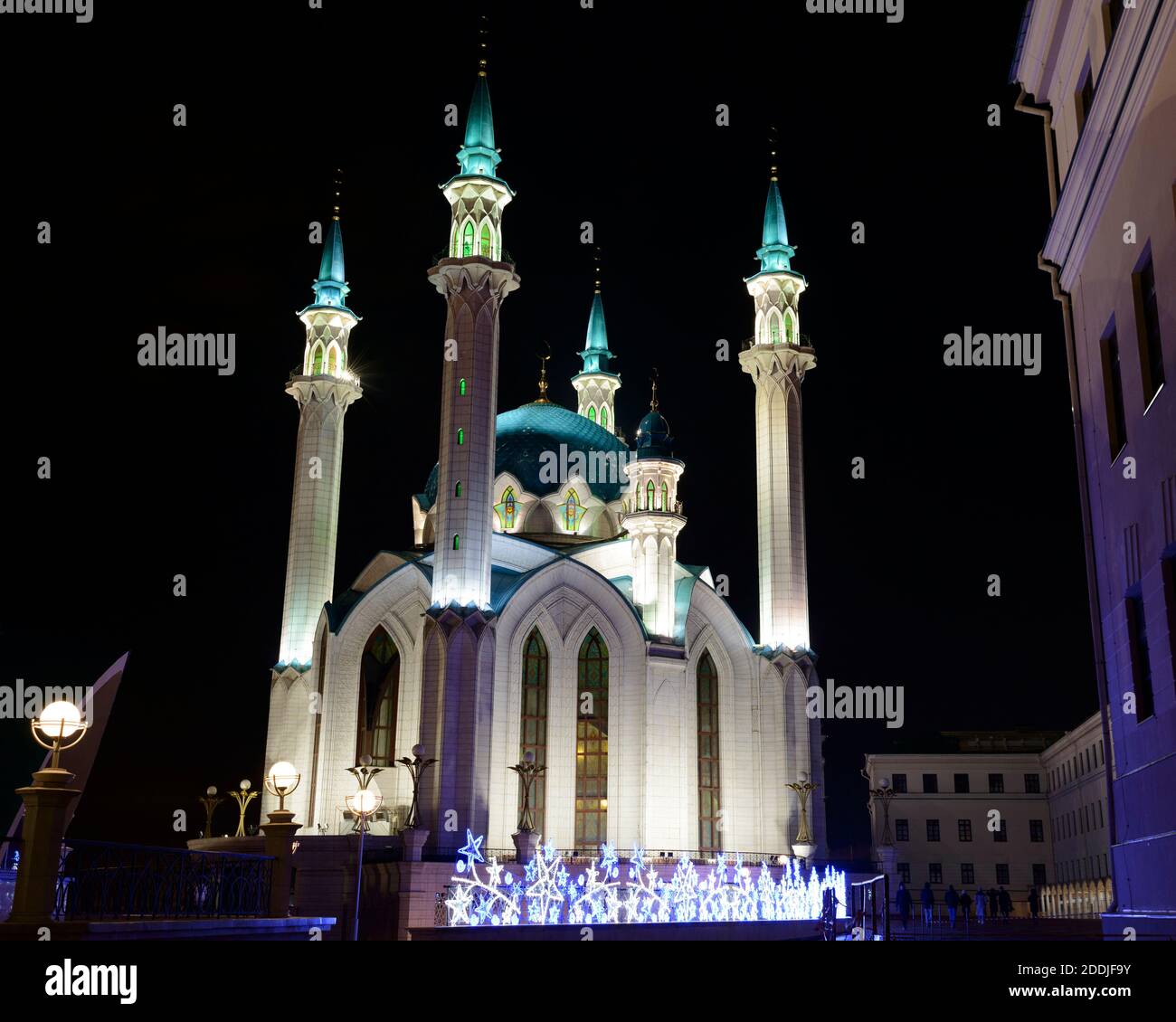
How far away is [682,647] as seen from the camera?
152 feet

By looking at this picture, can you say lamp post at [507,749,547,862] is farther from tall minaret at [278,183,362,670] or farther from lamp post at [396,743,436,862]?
tall minaret at [278,183,362,670]

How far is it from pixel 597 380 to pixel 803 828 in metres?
27.0

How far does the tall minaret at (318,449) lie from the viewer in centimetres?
4706

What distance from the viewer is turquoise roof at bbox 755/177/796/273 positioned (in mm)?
52656

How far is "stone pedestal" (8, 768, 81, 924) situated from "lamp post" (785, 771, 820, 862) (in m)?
35.1

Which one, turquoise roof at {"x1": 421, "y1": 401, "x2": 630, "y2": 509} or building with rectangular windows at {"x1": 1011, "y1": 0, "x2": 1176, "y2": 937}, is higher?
turquoise roof at {"x1": 421, "y1": 401, "x2": 630, "y2": 509}

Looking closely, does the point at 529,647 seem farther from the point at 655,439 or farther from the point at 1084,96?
the point at 1084,96

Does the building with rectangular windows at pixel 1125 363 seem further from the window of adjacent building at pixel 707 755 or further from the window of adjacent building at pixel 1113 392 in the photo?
the window of adjacent building at pixel 707 755

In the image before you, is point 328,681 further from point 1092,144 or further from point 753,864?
point 1092,144

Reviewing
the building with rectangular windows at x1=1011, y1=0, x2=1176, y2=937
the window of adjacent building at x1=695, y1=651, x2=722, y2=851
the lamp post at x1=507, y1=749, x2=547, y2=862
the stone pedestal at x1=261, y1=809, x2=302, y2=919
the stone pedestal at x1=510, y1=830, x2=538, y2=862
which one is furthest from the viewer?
the window of adjacent building at x1=695, y1=651, x2=722, y2=851

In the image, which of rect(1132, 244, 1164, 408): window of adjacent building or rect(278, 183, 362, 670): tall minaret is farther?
rect(278, 183, 362, 670): tall minaret

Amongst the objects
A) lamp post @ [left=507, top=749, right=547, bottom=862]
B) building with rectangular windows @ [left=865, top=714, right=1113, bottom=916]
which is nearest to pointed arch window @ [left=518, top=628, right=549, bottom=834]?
lamp post @ [left=507, top=749, right=547, bottom=862]

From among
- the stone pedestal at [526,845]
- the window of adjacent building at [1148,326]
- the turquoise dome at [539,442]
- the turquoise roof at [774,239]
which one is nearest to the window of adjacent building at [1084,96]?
the window of adjacent building at [1148,326]
